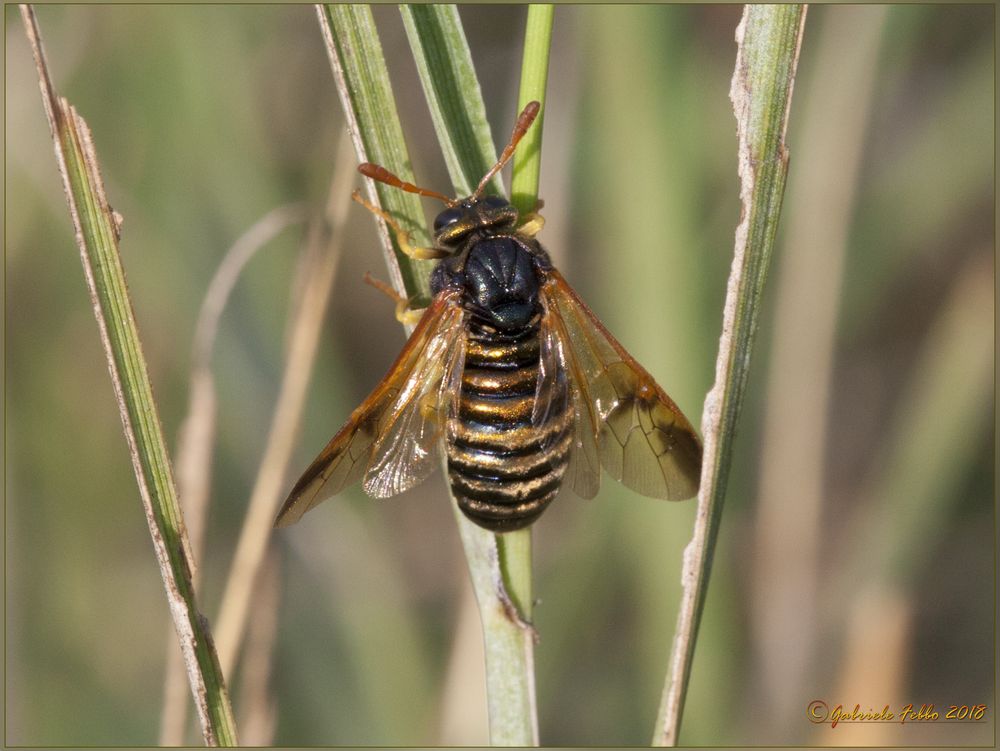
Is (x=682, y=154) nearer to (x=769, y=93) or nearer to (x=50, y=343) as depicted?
(x=769, y=93)

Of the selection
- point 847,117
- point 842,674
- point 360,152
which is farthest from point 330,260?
point 842,674

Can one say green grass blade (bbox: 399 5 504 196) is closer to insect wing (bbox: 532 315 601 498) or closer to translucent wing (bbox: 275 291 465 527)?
translucent wing (bbox: 275 291 465 527)

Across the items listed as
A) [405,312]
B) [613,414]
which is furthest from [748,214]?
[613,414]

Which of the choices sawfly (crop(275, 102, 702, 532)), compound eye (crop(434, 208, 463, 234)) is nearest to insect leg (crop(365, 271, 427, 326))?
sawfly (crop(275, 102, 702, 532))

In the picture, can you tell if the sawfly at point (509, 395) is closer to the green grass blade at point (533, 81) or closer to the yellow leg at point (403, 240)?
the yellow leg at point (403, 240)

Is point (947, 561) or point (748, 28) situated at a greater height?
point (748, 28)
